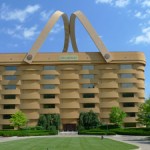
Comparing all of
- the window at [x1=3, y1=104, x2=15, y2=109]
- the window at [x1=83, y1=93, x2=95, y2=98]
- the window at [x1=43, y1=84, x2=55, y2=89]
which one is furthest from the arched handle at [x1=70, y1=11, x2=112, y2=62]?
the window at [x1=3, y1=104, x2=15, y2=109]

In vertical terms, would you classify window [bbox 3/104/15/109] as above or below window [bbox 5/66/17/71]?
below

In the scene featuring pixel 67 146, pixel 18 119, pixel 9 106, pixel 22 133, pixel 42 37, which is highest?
pixel 42 37

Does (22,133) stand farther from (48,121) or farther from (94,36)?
(94,36)

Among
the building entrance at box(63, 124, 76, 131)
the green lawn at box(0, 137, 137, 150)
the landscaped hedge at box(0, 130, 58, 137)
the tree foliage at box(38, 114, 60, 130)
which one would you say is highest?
the tree foliage at box(38, 114, 60, 130)

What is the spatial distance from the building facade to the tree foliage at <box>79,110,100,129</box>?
2908 mm

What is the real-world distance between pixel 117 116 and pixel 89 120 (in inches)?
329

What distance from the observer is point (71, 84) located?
103312 millimetres

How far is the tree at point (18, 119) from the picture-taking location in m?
95.3

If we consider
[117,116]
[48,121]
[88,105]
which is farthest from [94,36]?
[48,121]

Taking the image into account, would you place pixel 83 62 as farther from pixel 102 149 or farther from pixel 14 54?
pixel 102 149

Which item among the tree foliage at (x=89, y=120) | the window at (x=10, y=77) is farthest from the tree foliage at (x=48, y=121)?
the window at (x=10, y=77)

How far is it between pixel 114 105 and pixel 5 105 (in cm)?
3231

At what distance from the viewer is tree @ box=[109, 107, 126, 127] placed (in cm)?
9525

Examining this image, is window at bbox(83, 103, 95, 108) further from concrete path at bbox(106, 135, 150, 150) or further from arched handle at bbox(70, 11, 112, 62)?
concrete path at bbox(106, 135, 150, 150)
